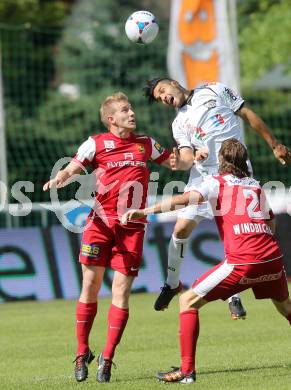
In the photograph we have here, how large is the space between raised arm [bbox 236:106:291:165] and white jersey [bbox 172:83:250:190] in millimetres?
137

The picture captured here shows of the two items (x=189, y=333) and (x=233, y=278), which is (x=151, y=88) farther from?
(x=189, y=333)

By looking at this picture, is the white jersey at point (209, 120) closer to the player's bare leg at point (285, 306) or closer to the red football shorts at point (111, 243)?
the red football shorts at point (111, 243)

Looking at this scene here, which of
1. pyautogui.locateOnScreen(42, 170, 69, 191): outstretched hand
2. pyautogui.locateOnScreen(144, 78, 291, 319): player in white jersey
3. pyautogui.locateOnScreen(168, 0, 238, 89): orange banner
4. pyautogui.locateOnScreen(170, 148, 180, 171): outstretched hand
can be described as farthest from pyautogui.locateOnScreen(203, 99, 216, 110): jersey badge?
pyautogui.locateOnScreen(168, 0, 238, 89): orange banner

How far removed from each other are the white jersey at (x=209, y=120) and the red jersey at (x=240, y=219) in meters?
2.28

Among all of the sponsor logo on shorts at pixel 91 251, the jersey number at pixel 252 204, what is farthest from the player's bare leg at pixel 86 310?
the jersey number at pixel 252 204

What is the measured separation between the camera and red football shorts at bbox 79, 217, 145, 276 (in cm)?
905

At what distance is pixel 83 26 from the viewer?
31969mm

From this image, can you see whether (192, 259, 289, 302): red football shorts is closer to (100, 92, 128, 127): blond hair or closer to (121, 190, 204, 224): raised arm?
(121, 190, 204, 224): raised arm

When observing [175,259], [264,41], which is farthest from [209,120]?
[264,41]

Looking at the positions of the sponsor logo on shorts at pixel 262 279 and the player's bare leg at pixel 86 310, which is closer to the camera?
the sponsor logo on shorts at pixel 262 279

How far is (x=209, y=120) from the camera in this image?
1062cm

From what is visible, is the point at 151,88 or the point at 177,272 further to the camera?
the point at 177,272

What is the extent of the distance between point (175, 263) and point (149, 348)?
917mm

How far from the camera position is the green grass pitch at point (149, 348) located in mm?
8703
